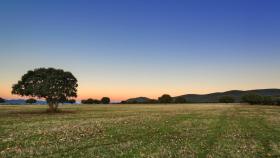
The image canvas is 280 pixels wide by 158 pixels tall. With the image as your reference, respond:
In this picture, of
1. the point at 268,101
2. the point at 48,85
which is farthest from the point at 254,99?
the point at 48,85

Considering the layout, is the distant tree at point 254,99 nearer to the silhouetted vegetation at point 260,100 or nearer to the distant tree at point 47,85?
the silhouetted vegetation at point 260,100

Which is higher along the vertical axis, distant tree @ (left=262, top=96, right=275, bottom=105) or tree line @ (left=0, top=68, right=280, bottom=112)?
tree line @ (left=0, top=68, right=280, bottom=112)

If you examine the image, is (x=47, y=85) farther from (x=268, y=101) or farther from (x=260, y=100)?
(x=260, y=100)

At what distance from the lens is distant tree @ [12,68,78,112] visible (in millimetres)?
69000

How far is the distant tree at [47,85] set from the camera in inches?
2717

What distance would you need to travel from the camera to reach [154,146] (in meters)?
18.6

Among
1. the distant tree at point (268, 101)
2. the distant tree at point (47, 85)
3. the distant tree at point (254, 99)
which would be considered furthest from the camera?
the distant tree at point (254, 99)

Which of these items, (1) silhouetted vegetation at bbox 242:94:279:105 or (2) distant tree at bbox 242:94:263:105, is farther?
(2) distant tree at bbox 242:94:263:105

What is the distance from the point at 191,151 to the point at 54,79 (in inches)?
2326

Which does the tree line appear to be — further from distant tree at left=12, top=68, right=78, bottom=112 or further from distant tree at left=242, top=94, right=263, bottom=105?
distant tree at left=242, top=94, right=263, bottom=105

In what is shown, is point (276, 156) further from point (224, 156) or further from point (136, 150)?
point (136, 150)

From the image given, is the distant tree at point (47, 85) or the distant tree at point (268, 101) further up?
the distant tree at point (47, 85)

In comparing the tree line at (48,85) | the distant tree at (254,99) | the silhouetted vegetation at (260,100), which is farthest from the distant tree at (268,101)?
the tree line at (48,85)

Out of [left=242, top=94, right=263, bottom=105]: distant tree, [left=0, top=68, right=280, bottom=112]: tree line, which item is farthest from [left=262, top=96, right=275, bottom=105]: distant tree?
[left=0, top=68, right=280, bottom=112]: tree line
